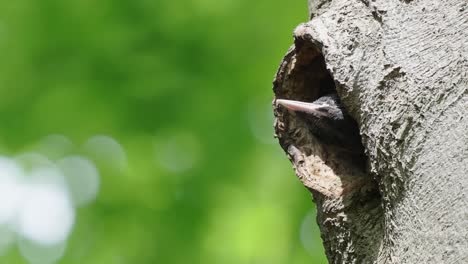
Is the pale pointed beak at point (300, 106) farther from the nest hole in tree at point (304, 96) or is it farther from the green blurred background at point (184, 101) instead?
the green blurred background at point (184, 101)

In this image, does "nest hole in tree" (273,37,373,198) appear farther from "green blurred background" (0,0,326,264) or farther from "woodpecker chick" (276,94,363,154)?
"green blurred background" (0,0,326,264)

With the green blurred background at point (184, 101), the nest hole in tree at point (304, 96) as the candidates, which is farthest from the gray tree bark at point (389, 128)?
the green blurred background at point (184, 101)

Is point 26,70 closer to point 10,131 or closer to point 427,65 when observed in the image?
point 10,131

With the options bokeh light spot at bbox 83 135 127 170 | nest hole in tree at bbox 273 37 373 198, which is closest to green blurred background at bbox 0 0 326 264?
bokeh light spot at bbox 83 135 127 170

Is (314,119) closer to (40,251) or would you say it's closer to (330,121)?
(330,121)

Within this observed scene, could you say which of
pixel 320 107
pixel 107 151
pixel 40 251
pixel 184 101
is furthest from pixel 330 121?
pixel 40 251
